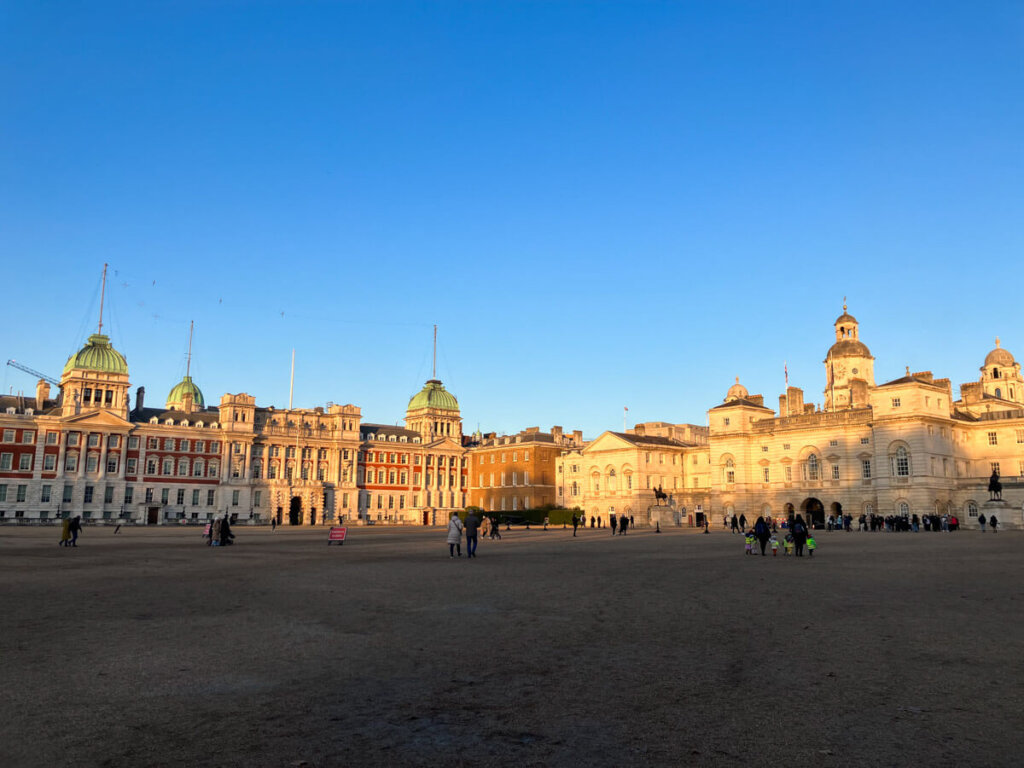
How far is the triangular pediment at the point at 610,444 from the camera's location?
95.4m

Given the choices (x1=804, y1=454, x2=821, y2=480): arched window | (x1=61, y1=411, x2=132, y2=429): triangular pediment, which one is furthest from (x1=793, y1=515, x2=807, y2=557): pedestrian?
(x1=61, y1=411, x2=132, y2=429): triangular pediment

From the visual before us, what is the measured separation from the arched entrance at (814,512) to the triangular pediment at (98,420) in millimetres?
79522

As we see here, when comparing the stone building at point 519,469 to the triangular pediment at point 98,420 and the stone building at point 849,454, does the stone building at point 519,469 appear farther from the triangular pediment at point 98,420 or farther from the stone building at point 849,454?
the triangular pediment at point 98,420

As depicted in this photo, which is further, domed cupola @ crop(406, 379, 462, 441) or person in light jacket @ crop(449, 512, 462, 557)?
domed cupola @ crop(406, 379, 462, 441)

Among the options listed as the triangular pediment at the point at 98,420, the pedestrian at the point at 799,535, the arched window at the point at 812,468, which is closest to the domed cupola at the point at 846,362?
the arched window at the point at 812,468

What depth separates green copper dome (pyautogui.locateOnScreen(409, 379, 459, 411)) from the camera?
13938cm

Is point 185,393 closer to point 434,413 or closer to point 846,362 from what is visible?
point 434,413

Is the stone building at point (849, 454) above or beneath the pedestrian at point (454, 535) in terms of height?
above

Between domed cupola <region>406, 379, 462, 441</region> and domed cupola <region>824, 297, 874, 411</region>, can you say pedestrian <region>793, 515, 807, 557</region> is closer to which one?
domed cupola <region>824, 297, 874, 411</region>

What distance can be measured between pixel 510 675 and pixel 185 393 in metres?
128

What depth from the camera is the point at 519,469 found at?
121062mm

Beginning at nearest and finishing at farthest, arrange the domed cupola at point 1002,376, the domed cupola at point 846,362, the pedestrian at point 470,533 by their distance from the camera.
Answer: the pedestrian at point 470,533 → the domed cupola at point 846,362 → the domed cupola at point 1002,376

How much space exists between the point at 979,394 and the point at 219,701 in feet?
325

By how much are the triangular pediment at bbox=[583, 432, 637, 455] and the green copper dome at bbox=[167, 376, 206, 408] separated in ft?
217
